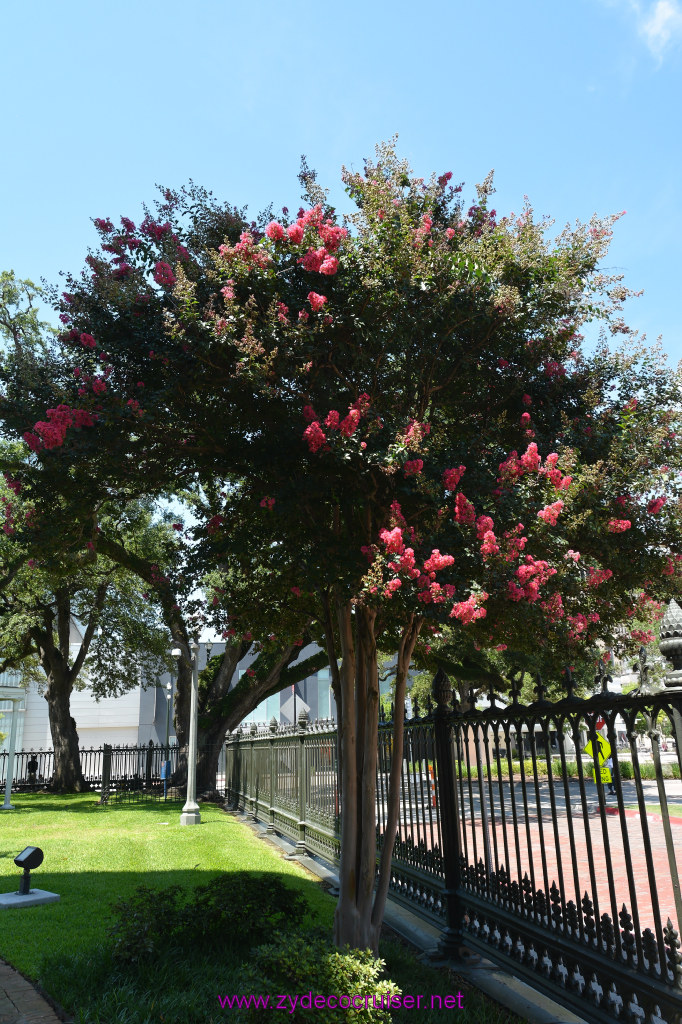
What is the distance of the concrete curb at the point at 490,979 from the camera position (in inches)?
185

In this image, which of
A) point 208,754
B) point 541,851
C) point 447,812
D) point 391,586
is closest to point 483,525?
point 391,586

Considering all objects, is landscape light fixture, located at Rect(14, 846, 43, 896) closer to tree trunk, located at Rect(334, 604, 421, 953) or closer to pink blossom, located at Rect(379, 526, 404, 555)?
tree trunk, located at Rect(334, 604, 421, 953)

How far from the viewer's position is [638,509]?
521 cm

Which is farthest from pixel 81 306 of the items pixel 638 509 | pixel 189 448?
pixel 638 509

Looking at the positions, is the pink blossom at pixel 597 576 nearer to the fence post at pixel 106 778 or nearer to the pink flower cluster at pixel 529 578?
the pink flower cluster at pixel 529 578

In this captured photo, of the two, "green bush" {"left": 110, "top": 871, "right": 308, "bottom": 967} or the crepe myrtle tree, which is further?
"green bush" {"left": 110, "top": 871, "right": 308, "bottom": 967}

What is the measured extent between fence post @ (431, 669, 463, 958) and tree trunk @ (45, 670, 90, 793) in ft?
70.3

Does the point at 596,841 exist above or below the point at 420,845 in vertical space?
below

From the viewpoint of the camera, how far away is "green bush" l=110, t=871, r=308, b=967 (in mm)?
5391

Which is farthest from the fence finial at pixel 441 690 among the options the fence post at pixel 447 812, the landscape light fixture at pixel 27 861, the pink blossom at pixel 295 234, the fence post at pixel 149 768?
the fence post at pixel 149 768

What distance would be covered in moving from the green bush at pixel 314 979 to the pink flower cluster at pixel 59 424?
3457 millimetres

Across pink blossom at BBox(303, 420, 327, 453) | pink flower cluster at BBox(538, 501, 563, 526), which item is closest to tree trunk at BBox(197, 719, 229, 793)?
pink blossom at BBox(303, 420, 327, 453)

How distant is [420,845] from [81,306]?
5725 mm

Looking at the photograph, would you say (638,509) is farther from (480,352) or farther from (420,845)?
(420,845)
